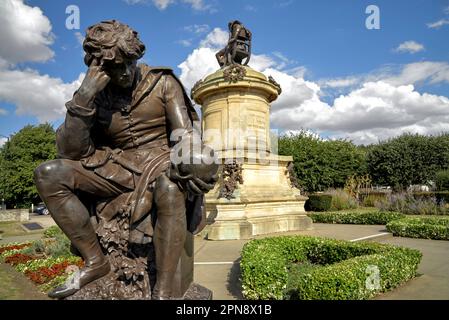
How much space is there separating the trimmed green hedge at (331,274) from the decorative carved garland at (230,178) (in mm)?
3650

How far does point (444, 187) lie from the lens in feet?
110

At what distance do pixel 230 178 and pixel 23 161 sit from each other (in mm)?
38067

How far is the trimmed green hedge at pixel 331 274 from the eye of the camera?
4.42 m

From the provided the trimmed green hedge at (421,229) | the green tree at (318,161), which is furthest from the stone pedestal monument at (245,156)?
the green tree at (318,161)

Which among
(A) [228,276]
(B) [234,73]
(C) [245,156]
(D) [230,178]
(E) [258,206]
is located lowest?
(A) [228,276]

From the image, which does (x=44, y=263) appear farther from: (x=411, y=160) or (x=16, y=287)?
(x=411, y=160)

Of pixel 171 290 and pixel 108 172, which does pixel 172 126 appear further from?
pixel 171 290

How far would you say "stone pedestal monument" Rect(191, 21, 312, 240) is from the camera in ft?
36.2

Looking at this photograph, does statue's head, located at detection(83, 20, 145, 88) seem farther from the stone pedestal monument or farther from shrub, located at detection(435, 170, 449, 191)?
shrub, located at detection(435, 170, 449, 191)

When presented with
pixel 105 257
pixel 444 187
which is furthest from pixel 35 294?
pixel 444 187

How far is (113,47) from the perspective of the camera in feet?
9.06

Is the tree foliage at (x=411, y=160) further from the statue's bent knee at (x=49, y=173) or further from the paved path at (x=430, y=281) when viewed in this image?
the statue's bent knee at (x=49, y=173)
